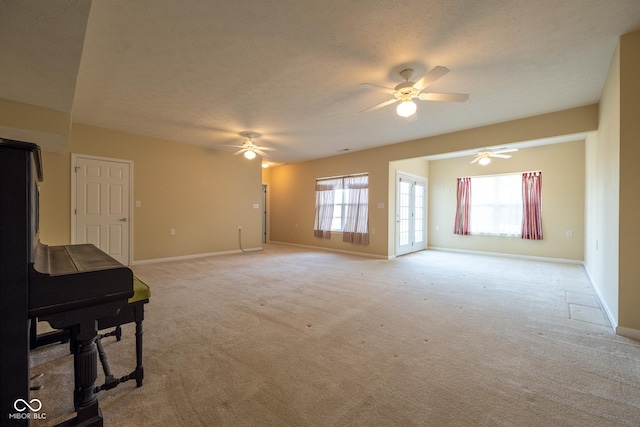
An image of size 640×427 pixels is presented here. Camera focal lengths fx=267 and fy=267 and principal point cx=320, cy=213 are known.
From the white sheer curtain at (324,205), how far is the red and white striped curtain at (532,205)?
449 cm

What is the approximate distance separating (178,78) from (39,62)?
3.78ft

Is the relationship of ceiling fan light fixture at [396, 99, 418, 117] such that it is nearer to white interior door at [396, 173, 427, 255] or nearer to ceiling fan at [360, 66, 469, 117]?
ceiling fan at [360, 66, 469, 117]

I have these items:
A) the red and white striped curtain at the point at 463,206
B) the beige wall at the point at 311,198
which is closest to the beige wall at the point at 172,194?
the beige wall at the point at 311,198

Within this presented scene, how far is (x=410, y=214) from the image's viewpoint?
7.28 m

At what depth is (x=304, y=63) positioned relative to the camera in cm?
280

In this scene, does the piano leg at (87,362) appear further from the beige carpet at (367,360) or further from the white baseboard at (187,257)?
the white baseboard at (187,257)

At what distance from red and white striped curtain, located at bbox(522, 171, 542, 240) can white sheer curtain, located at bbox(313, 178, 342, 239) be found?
4.49m

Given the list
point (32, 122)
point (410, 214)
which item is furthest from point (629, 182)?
point (32, 122)

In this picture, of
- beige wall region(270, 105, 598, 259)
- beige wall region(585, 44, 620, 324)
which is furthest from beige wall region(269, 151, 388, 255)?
beige wall region(585, 44, 620, 324)

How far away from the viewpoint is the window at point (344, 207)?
687cm

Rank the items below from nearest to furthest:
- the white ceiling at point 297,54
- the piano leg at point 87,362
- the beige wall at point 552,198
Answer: the piano leg at point 87,362
the white ceiling at point 297,54
the beige wall at point 552,198

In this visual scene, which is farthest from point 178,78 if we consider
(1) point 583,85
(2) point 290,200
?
(2) point 290,200

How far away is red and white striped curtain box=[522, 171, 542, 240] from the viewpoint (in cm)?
621

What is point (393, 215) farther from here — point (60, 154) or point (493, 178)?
point (60, 154)
